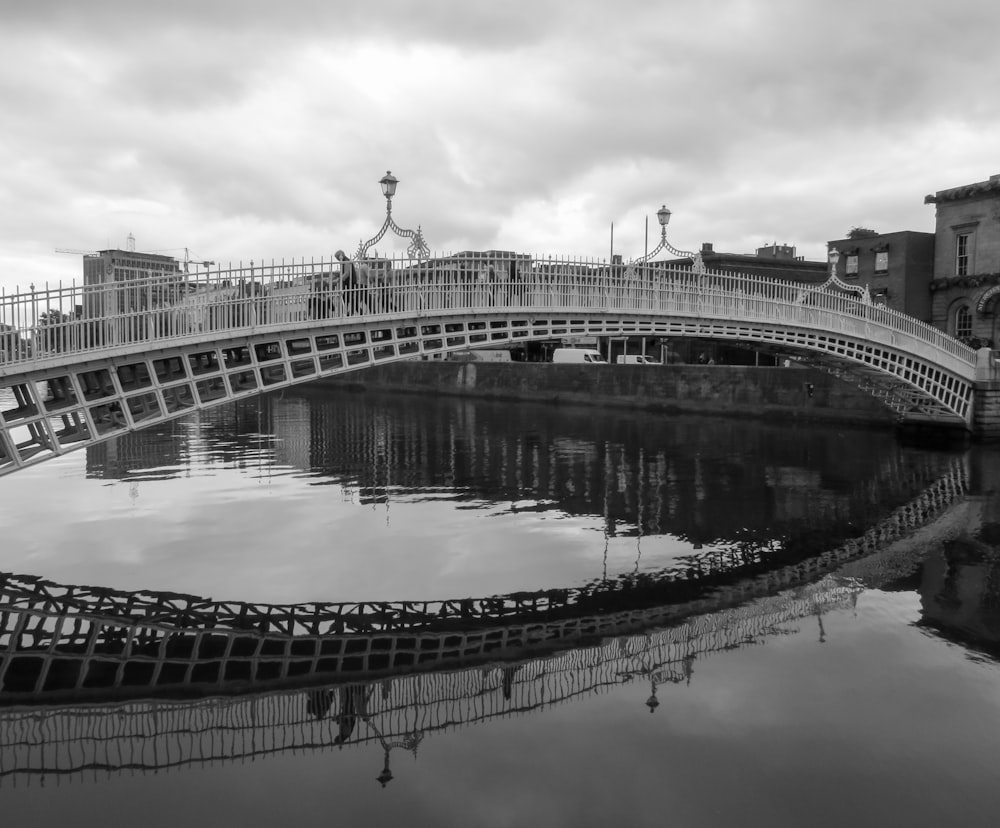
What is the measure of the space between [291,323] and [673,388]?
28727mm

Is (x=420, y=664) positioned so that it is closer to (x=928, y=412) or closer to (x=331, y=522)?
(x=331, y=522)

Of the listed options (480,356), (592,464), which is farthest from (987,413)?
(480,356)

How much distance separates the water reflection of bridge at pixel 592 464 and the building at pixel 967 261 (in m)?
12.4

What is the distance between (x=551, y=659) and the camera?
855 centimetres

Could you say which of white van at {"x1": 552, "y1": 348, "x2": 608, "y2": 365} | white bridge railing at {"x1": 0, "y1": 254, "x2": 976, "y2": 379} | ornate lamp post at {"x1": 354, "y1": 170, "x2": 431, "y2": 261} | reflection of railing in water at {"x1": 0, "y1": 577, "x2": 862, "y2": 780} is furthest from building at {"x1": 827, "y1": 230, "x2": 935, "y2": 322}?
reflection of railing in water at {"x1": 0, "y1": 577, "x2": 862, "y2": 780}

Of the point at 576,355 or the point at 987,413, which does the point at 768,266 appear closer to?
the point at 576,355

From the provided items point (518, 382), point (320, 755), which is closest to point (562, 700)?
point (320, 755)

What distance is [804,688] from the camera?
764 centimetres

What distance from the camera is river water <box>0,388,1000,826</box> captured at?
595cm

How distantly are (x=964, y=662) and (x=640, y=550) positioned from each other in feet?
17.3

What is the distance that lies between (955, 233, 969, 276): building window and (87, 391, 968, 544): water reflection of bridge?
14.0 metres

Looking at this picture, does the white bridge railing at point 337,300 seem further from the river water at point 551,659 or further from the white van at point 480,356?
the white van at point 480,356

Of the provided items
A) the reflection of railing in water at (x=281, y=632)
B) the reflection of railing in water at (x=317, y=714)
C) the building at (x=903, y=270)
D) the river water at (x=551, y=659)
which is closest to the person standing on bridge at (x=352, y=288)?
the river water at (x=551, y=659)

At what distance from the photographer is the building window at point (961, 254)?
39062 mm
